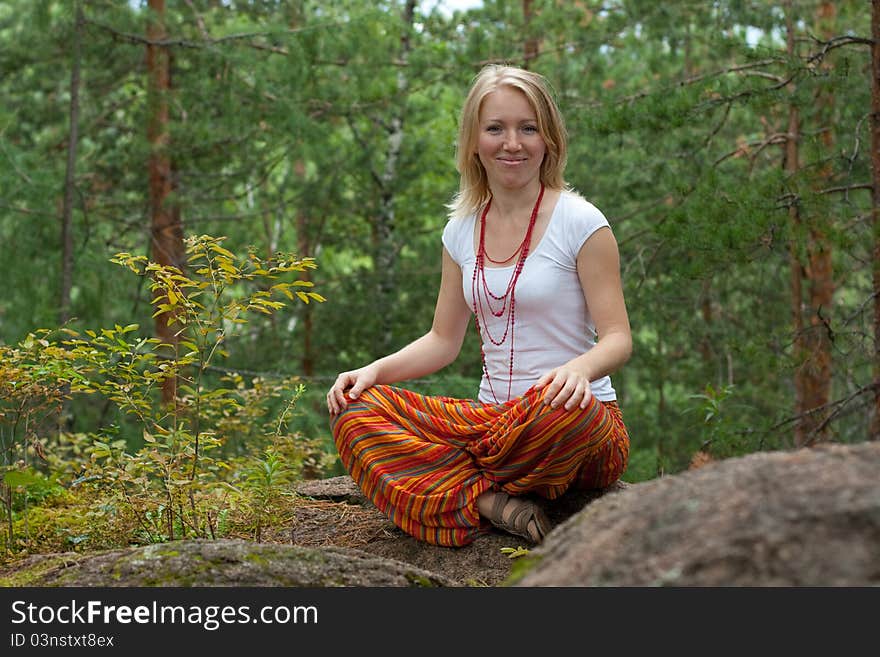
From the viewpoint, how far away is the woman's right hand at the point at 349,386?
307 centimetres

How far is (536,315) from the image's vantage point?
3070mm

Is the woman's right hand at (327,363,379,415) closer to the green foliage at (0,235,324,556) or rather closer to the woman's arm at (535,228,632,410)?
the green foliage at (0,235,324,556)

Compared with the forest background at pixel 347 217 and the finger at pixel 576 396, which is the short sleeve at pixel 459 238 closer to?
the forest background at pixel 347 217

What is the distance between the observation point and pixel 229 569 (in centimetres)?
204

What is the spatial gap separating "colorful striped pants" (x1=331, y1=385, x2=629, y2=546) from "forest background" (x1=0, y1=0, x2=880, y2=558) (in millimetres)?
251

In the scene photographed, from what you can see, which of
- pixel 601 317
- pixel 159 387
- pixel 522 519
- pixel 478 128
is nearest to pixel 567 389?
pixel 601 317

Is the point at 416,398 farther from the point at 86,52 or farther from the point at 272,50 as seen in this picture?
the point at 86,52

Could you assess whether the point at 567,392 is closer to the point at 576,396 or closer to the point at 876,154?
the point at 576,396

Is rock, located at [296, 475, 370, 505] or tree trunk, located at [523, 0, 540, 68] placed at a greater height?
tree trunk, located at [523, 0, 540, 68]

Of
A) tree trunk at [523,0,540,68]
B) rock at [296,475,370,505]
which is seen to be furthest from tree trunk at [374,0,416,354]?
rock at [296,475,370,505]

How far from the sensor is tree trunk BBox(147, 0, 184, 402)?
7.80 metres

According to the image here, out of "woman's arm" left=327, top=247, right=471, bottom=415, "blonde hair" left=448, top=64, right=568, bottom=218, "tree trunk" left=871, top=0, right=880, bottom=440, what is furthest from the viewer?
"tree trunk" left=871, top=0, right=880, bottom=440
